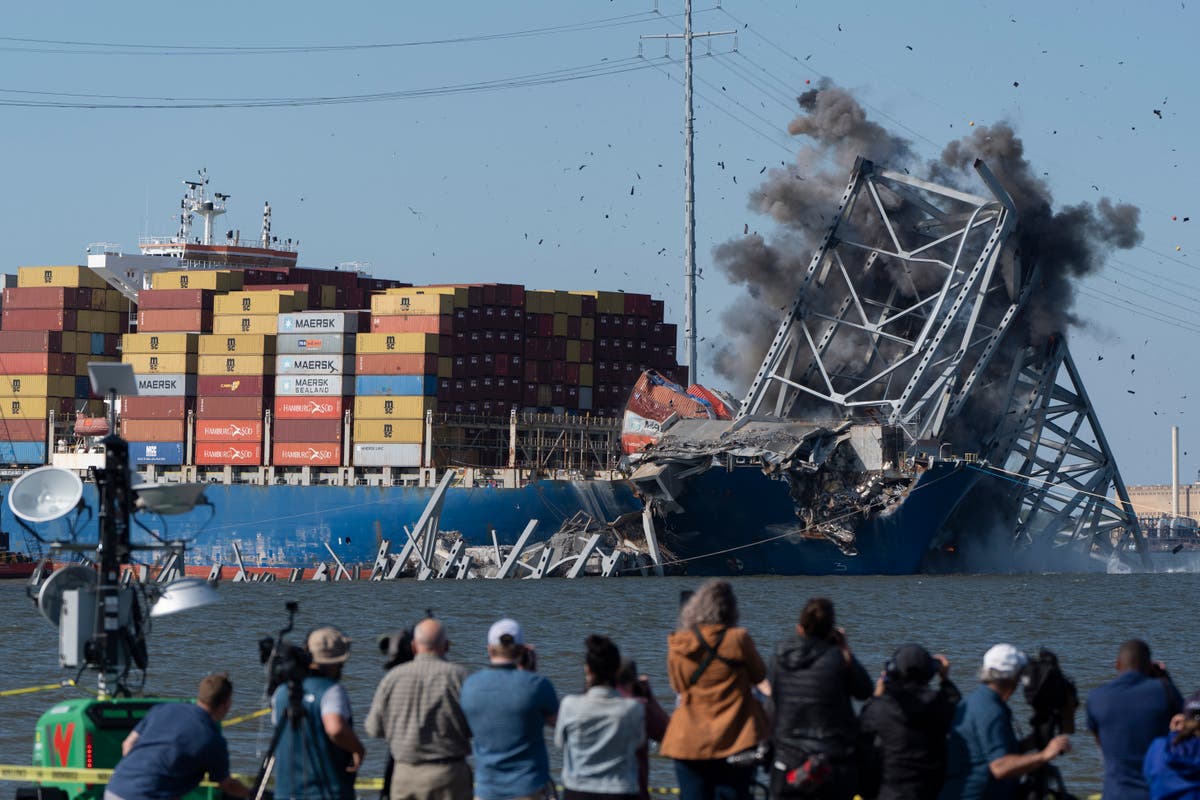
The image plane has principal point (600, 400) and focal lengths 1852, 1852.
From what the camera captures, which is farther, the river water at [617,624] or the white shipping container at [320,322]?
the white shipping container at [320,322]

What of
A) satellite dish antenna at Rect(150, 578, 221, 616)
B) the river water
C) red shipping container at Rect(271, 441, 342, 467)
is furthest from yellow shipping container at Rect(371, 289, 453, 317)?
satellite dish antenna at Rect(150, 578, 221, 616)

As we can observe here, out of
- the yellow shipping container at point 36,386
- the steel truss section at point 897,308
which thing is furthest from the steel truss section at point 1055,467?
the yellow shipping container at point 36,386

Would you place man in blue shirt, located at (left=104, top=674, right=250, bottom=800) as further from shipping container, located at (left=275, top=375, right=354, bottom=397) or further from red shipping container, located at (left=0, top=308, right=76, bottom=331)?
red shipping container, located at (left=0, top=308, right=76, bottom=331)

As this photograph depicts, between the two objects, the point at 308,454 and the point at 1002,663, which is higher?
the point at 308,454

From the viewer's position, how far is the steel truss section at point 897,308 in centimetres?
5997

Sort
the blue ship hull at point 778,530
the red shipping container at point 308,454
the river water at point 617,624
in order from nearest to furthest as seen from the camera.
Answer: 1. the river water at point 617,624
2. the blue ship hull at point 778,530
3. the red shipping container at point 308,454

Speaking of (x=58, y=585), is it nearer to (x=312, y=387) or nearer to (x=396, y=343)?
(x=396, y=343)

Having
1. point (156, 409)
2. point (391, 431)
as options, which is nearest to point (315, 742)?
point (391, 431)

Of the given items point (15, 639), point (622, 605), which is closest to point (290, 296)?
point (622, 605)

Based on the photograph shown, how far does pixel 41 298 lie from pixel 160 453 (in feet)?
38.7

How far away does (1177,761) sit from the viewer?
937 centimetres

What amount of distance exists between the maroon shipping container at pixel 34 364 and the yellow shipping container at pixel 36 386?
0.23m

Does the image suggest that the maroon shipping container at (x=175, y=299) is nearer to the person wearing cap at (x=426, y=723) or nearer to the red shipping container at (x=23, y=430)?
the red shipping container at (x=23, y=430)

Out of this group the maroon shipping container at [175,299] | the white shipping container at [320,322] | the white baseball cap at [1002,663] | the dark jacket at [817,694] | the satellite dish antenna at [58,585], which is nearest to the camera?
the dark jacket at [817,694]
